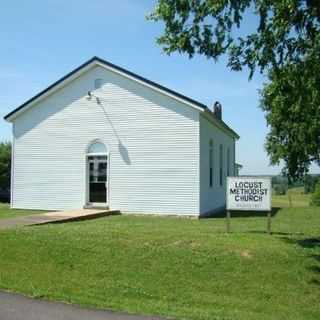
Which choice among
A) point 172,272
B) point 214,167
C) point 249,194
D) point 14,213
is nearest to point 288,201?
point 214,167

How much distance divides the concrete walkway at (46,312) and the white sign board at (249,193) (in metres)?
7.06

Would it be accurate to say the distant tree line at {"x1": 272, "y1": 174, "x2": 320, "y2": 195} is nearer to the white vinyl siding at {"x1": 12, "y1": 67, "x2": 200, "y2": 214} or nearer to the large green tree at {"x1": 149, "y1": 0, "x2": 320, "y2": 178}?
the white vinyl siding at {"x1": 12, "y1": 67, "x2": 200, "y2": 214}

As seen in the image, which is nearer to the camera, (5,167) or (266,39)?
(266,39)

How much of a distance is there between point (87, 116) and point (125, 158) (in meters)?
2.62

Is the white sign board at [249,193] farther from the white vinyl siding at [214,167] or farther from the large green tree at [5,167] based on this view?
the large green tree at [5,167]

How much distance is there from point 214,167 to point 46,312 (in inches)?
851

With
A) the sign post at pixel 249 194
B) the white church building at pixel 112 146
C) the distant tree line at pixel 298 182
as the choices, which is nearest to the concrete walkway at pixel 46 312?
the sign post at pixel 249 194

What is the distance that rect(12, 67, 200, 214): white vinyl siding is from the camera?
25266mm

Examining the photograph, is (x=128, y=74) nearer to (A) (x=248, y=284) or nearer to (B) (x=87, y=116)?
(B) (x=87, y=116)

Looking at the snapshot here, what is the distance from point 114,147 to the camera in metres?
26.2

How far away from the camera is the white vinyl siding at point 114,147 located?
25266mm

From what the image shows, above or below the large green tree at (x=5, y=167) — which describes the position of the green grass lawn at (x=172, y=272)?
below

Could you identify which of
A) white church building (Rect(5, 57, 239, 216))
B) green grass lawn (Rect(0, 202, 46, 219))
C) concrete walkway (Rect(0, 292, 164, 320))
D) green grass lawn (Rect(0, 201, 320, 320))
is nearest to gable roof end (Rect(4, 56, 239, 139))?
white church building (Rect(5, 57, 239, 216))

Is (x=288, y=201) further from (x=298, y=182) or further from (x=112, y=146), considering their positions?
(x=112, y=146)
